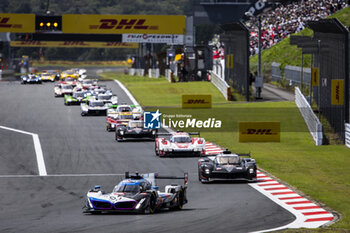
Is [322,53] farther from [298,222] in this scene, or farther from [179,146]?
[298,222]

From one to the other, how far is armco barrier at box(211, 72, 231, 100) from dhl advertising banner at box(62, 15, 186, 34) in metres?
11.9

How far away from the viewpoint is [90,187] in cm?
2950

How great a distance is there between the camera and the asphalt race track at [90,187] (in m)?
21.6

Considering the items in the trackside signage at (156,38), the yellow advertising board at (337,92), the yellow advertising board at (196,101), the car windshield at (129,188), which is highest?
the trackside signage at (156,38)

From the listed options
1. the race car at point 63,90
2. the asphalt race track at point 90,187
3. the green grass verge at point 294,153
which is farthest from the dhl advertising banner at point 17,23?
the asphalt race track at point 90,187

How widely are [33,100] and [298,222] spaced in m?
58.0

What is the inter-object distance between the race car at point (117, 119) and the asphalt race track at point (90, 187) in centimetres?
66

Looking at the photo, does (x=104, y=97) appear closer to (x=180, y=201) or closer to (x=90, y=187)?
(x=90, y=187)

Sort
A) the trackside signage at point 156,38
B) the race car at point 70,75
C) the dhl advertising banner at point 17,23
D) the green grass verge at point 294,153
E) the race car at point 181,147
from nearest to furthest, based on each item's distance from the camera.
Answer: the green grass verge at point 294,153 < the race car at point 181,147 < the dhl advertising banner at point 17,23 < the trackside signage at point 156,38 < the race car at point 70,75

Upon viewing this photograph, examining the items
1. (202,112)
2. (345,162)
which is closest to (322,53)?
(345,162)

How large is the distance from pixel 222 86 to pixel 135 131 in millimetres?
34926

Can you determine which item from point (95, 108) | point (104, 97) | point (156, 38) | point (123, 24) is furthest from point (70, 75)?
point (95, 108)

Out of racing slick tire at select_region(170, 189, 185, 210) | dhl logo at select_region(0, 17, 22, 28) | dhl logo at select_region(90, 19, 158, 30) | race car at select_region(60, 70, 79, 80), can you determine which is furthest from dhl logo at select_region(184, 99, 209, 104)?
race car at select_region(60, 70, 79, 80)

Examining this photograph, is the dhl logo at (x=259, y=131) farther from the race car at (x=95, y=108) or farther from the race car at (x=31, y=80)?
the race car at (x=31, y=80)
